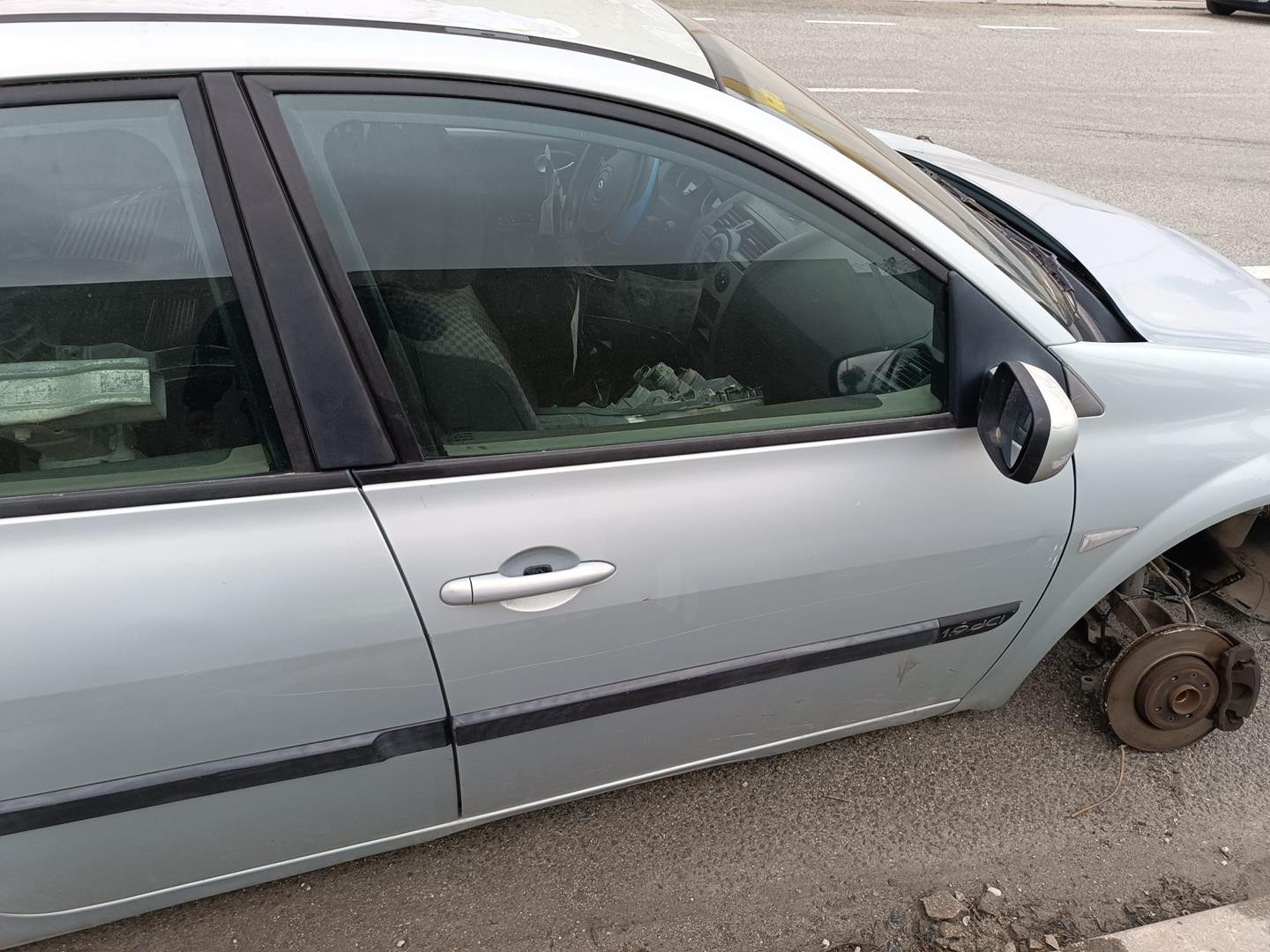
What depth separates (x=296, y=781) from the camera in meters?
1.63

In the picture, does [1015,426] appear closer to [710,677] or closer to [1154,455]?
[1154,455]

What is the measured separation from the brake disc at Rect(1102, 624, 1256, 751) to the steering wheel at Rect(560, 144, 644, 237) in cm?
159

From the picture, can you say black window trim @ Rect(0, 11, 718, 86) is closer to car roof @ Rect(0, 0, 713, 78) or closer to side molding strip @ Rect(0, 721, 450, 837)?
car roof @ Rect(0, 0, 713, 78)

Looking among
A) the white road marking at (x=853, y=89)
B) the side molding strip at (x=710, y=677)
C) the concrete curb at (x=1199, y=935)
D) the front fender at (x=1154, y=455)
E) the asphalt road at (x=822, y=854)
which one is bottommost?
the concrete curb at (x=1199, y=935)

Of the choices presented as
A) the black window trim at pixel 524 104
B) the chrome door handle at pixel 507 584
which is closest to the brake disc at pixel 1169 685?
the black window trim at pixel 524 104

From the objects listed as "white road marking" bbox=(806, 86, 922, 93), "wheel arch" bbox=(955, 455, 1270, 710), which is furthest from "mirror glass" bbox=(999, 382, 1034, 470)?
"white road marking" bbox=(806, 86, 922, 93)

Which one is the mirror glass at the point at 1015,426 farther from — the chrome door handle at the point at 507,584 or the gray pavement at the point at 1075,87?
the gray pavement at the point at 1075,87

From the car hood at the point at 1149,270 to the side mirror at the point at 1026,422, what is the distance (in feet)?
1.78

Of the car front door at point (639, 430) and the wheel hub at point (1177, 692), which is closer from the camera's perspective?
the car front door at point (639, 430)

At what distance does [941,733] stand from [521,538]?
1450mm

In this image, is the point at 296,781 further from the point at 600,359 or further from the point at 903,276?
the point at 903,276

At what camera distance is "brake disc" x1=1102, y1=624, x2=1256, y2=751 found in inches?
89.4

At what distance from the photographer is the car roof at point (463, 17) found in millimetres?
1434

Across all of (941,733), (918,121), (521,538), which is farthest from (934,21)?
A: (521,538)
